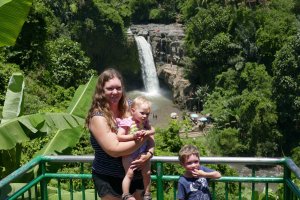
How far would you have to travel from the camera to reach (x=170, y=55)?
40281 mm

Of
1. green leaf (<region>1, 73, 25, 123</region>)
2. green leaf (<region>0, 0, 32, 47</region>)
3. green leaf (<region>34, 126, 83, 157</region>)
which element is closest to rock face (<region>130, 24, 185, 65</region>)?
green leaf (<region>1, 73, 25, 123</region>)

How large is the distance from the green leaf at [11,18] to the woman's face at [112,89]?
224 centimetres

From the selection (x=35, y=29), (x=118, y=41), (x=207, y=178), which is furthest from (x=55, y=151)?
(x=118, y=41)

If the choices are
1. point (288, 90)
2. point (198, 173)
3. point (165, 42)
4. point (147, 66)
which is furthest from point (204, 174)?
point (147, 66)

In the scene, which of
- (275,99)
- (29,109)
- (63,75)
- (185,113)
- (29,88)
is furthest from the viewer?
(185,113)

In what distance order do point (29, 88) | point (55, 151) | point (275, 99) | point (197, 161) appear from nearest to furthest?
point (197, 161)
point (55, 151)
point (29, 88)
point (275, 99)

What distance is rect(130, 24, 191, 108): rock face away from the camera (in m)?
36.9

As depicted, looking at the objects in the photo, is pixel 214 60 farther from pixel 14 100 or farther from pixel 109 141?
pixel 109 141

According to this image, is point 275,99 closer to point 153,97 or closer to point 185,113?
point 185,113

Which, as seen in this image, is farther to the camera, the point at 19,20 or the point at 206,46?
the point at 206,46

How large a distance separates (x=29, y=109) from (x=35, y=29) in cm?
605

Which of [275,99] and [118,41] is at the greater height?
[118,41]

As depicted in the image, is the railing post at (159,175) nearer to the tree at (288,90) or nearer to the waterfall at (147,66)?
the tree at (288,90)

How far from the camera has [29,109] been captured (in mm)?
14102
